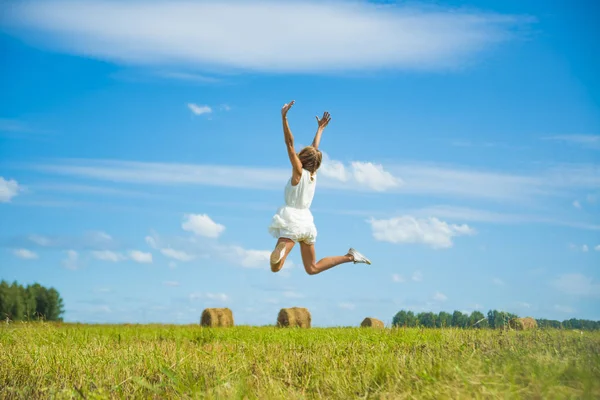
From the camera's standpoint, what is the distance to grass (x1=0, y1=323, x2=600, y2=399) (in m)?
5.12

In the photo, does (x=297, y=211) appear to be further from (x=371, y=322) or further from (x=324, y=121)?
(x=371, y=322)

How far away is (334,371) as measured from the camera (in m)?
6.42

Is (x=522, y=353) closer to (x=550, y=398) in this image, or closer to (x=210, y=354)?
(x=550, y=398)

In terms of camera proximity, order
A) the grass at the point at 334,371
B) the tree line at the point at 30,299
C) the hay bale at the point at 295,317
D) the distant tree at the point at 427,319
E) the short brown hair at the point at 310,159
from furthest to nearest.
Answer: the tree line at the point at 30,299 < the hay bale at the point at 295,317 < the distant tree at the point at 427,319 < the short brown hair at the point at 310,159 < the grass at the point at 334,371

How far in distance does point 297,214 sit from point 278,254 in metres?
0.66

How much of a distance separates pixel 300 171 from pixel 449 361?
409cm

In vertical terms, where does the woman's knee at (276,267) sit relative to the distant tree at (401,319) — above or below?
above

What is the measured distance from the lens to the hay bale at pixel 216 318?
24500mm

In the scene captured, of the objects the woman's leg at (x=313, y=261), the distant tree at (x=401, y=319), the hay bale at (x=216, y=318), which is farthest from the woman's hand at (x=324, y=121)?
the hay bale at (x=216, y=318)

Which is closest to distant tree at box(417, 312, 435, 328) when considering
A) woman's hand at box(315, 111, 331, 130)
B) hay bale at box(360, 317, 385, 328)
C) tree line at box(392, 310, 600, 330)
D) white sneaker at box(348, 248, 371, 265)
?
tree line at box(392, 310, 600, 330)

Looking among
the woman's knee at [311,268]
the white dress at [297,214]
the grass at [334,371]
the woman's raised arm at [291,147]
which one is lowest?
the grass at [334,371]

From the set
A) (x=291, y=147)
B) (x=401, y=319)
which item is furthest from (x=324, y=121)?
(x=401, y=319)

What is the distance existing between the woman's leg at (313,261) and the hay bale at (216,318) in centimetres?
1531

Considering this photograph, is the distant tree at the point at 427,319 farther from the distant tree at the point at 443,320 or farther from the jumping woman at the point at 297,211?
the jumping woman at the point at 297,211
